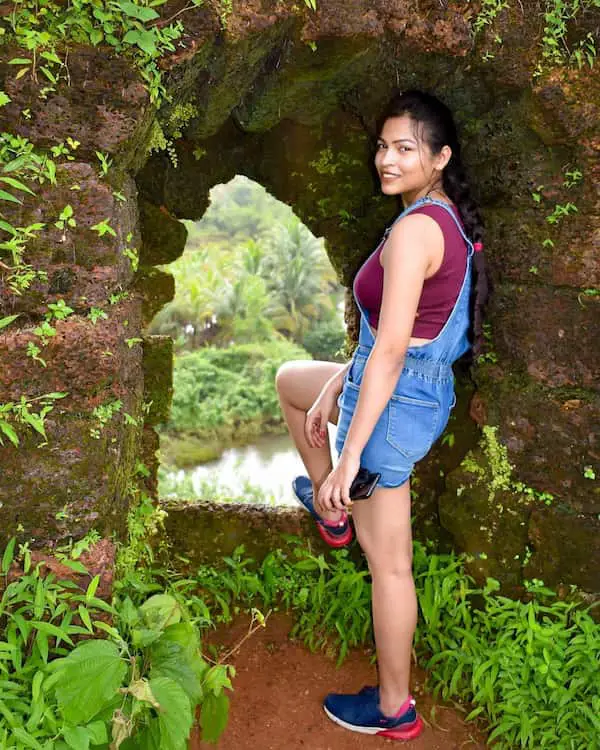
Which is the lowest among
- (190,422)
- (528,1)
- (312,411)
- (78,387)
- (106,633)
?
(190,422)

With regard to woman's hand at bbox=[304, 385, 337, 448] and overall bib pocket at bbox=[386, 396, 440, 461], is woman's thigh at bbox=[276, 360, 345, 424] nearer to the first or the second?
woman's hand at bbox=[304, 385, 337, 448]

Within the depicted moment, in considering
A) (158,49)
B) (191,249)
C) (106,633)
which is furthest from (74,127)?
(191,249)

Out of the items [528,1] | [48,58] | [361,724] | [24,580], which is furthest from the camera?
[361,724]

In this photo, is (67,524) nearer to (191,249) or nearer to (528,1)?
(528,1)

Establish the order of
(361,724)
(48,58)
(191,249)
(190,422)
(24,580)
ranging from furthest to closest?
(191,249)
(190,422)
(361,724)
(24,580)
(48,58)

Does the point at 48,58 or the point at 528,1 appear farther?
the point at 528,1

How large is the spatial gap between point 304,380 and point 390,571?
0.86m

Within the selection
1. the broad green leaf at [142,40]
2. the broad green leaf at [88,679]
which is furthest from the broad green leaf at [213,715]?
the broad green leaf at [142,40]

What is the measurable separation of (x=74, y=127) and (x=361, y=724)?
237 cm

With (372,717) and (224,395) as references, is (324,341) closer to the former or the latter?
(224,395)

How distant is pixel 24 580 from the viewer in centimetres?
217

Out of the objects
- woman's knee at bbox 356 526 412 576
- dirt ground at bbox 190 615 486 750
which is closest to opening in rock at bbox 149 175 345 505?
dirt ground at bbox 190 615 486 750

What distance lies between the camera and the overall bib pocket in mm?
2477

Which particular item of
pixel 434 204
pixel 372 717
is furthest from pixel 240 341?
pixel 434 204
